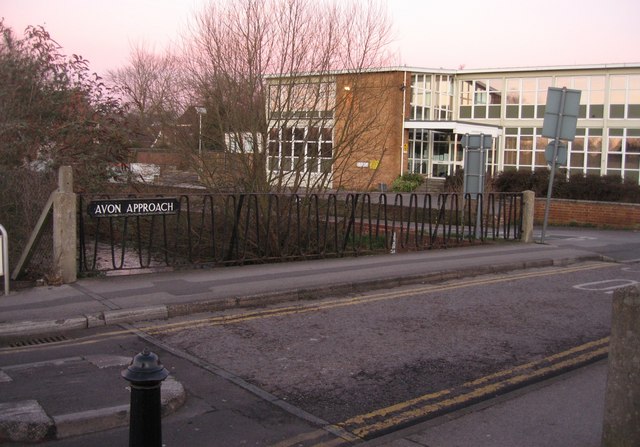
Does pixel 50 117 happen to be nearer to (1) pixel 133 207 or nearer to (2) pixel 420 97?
(1) pixel 133 207

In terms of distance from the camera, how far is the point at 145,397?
3.59 metres

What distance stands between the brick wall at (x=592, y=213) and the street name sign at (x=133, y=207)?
60.0 ft

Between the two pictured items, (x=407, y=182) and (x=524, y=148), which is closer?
(x=407, y=182)

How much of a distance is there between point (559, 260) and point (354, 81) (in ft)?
19.7

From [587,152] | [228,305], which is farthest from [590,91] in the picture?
[228,305]

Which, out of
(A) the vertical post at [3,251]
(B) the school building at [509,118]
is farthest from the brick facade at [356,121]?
(B) the school building at [509,118]

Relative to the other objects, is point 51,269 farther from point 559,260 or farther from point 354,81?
point 559,260

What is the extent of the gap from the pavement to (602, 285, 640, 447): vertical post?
1.85 ft

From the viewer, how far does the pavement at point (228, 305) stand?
464 cm

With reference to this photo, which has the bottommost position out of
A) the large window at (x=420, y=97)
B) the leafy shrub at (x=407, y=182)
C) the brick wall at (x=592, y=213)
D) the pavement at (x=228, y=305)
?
the pavement at (x=228, y=305)

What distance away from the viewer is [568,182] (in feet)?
88.8

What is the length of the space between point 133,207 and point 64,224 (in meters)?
1.13

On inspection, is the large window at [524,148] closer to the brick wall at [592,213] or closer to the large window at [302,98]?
the brick wall at [592,213]

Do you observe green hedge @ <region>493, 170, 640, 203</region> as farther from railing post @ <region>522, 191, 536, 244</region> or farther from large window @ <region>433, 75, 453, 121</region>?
large window @ <region>433, 75, 453, 121</region>
